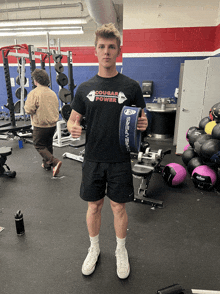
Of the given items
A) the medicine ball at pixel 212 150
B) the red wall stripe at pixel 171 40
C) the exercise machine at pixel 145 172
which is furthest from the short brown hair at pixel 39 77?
the red wall stripe at pixel 171 40

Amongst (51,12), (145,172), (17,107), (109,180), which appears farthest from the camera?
(51,12)

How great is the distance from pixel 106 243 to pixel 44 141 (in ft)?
6.30

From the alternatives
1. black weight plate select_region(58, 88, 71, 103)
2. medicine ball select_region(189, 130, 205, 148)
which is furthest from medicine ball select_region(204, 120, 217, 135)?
black weight plate select_region(58, 88, 71, 103)

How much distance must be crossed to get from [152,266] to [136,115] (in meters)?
1.18

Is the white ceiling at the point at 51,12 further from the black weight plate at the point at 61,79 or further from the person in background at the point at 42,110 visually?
the person in background at the point at 42,110

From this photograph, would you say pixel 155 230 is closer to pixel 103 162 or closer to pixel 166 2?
pixel 103 162

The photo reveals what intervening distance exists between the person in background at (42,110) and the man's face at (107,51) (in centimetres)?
197

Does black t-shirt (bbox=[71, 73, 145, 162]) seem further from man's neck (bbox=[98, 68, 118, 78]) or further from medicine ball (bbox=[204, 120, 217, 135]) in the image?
medicine ball (bbox=[204, 120, 217, 135])

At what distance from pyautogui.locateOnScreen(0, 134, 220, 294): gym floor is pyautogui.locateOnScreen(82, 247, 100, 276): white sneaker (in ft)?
0.14

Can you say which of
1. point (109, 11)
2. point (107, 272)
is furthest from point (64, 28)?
point (107, 272)

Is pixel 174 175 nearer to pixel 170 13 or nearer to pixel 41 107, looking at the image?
pixel 41 107

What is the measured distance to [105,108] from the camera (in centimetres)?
129

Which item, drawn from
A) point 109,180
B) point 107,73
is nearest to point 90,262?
point 109,180

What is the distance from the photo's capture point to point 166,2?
16.4 ft
